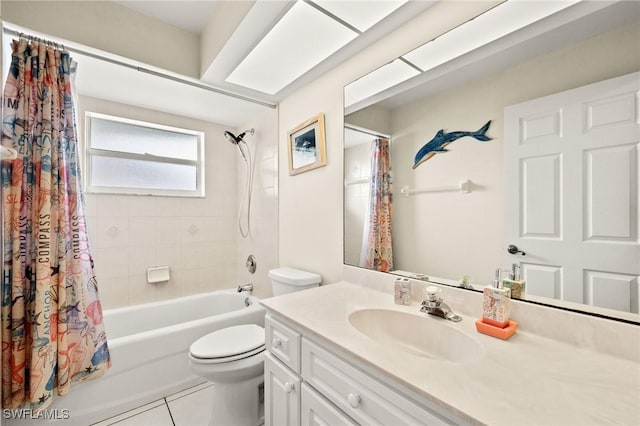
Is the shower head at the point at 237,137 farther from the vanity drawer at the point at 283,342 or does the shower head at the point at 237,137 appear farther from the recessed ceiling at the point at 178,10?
the vanity drawer at the point at 283,342

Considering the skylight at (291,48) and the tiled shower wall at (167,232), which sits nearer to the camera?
the skylight at (291,48)

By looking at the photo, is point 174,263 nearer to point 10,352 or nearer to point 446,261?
point 10,352

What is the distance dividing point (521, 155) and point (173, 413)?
226 centimetres

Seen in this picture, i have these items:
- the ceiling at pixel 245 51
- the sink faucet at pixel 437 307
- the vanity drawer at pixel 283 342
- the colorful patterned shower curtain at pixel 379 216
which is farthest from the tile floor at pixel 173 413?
the ceiling at pixel 245 51

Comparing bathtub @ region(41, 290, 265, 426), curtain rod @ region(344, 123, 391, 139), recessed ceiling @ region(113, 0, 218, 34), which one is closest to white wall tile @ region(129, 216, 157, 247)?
bathtub @ region(41, 290, 265, 426)

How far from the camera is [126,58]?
174 centimetres

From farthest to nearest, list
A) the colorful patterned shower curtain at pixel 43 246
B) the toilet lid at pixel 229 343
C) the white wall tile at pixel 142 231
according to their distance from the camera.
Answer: the white wall tile at pixel 142 231
the toilet lid at pixel 229 343
the colorful patterned shower curtain at pixel 43 246

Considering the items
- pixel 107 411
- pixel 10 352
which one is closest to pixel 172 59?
pixel 10 352

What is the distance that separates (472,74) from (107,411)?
262 centimetres

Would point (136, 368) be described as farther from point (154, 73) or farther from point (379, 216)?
point (154, 73)

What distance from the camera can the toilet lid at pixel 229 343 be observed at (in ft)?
4.83

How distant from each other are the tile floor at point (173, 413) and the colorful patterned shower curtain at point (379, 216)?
4.49 feet

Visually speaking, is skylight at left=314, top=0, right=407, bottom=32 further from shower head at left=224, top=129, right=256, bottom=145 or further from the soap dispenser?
shower head at left=224, top=129, right=256, bottom=145

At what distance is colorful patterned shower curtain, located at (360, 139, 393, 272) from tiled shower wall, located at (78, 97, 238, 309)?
197 centimetres
